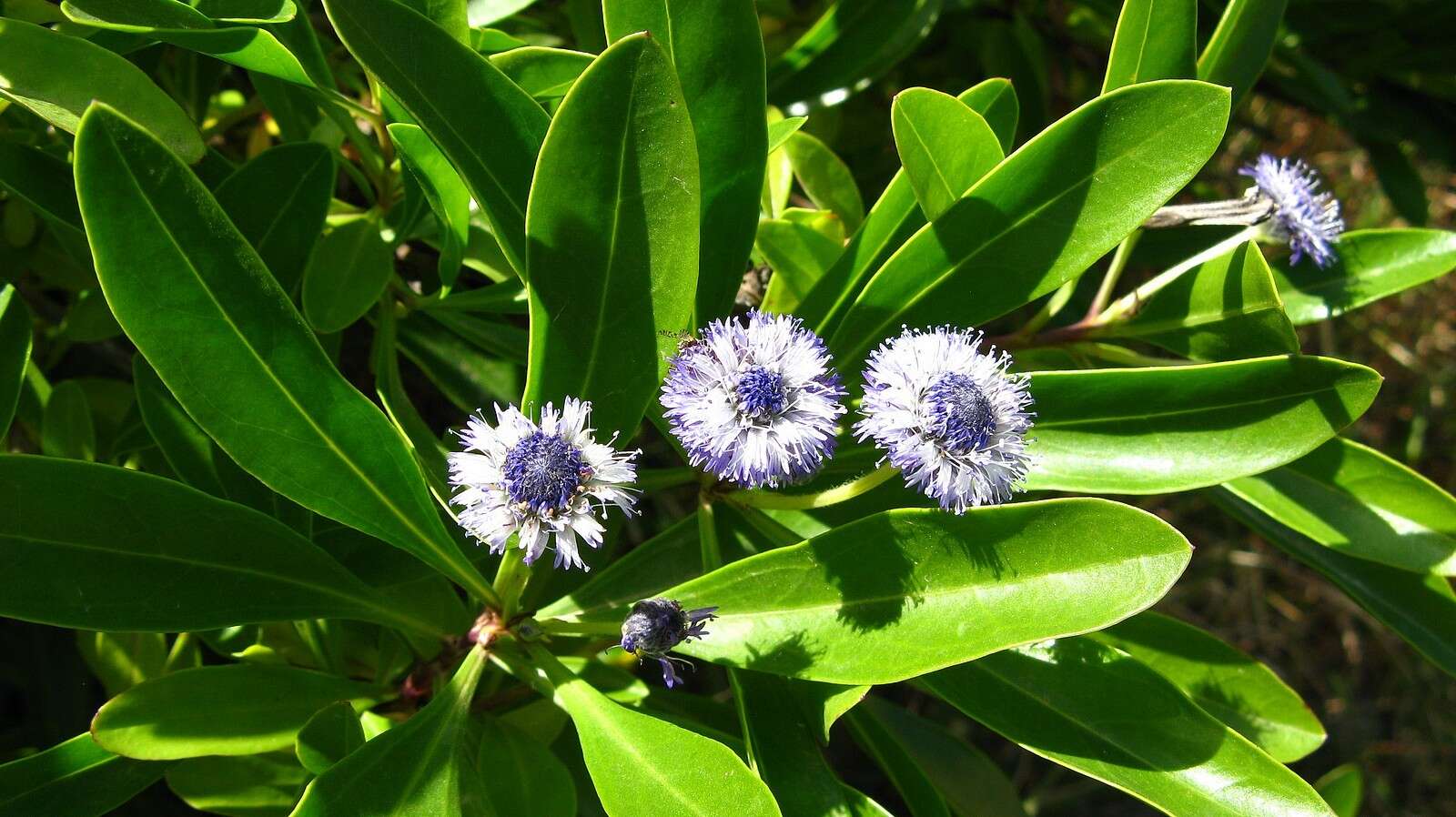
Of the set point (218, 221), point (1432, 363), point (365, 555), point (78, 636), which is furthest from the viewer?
point (1432, 363)

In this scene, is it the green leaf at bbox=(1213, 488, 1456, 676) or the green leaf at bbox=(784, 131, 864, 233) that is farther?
the green leaf at bbox=(784, 131, 864, 233)

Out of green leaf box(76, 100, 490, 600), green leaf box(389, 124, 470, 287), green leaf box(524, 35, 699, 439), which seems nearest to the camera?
green leaf box(76, 100, 490, 600)

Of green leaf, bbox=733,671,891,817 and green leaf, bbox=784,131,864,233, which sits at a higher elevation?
green leaf, bbox=784,131,864,233

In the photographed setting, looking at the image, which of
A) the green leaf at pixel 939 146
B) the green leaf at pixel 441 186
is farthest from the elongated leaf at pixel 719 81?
the green leaf at pixel 441 186

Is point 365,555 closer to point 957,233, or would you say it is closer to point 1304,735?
point 957,233

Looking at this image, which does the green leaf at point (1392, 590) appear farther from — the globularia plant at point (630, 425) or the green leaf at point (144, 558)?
the green leaf at point (144, 558)

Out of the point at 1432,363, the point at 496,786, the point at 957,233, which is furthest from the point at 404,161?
the point at 1432,363

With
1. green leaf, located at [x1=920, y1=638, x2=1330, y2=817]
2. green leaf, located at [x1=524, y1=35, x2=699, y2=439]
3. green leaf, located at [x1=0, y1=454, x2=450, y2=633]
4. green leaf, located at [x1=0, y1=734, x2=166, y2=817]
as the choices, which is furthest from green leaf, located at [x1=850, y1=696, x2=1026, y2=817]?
green leaf, located at [x1=0, y1=734, x2=166, y2=817]

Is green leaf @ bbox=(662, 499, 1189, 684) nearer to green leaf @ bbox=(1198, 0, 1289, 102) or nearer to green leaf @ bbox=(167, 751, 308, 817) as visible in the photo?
green leaf @ bbox=(167, 751, 308, 817)
